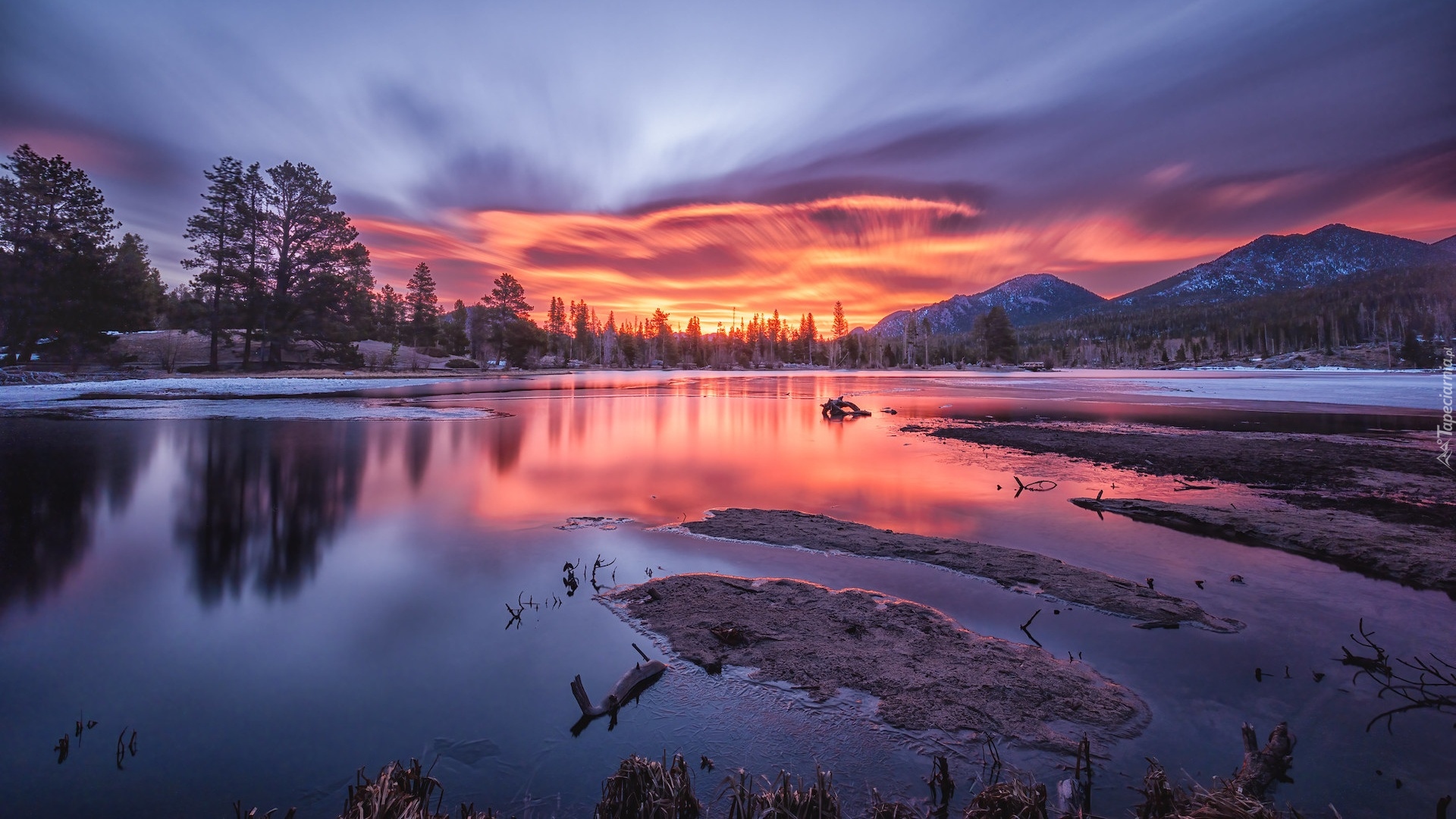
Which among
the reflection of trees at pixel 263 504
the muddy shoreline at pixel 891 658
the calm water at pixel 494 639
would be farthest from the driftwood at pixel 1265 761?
the reflection of trees at pixel 263 504

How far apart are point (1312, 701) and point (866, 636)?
126 inches

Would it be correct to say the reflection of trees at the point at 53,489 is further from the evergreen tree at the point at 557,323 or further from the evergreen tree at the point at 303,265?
the evergreen tree at the point at 557,323

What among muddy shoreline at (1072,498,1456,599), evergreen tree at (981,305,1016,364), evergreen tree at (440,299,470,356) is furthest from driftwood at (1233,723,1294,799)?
evergreen tree at (981,305,1016,364)

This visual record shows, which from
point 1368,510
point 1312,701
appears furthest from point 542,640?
point 1368,510

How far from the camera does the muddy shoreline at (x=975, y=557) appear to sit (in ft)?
19.0

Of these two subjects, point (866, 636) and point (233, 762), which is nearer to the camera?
point (233, 762)

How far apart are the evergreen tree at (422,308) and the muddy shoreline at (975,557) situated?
88.7 metres

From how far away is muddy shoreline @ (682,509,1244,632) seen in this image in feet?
19.0

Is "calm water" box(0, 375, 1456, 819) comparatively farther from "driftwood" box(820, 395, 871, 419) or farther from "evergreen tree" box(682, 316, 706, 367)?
"evergreen tree" box(682, 316, 706, 367)

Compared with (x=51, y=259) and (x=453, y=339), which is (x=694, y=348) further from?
(x=51, y=259)

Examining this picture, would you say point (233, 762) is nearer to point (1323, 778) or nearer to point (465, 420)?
point (1323, 778)

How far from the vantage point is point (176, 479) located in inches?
477

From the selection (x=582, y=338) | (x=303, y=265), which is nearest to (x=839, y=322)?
(x=582, y=338)

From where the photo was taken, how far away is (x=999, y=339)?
468 feet
